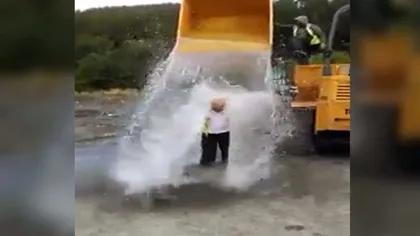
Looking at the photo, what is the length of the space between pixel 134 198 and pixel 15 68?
0.44 meters

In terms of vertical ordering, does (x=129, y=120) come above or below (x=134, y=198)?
above

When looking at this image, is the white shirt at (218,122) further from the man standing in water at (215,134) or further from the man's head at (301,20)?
the man's head at (301,20)

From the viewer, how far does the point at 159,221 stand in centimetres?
160

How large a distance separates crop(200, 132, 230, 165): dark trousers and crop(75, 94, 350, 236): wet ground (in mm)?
70

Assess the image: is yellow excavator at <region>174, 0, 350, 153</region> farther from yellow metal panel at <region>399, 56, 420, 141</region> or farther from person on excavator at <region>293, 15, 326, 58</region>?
yellow metal panel at <region>399, 56, 420, 141</region>

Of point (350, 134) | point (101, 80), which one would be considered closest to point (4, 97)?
point (101, 80)

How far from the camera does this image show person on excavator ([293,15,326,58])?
5.27 ft

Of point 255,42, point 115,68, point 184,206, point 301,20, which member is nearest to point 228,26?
point 255,42

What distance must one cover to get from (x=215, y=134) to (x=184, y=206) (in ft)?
0.64

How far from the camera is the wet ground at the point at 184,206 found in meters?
1.60

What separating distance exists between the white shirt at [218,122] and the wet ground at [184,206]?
0.47 feet

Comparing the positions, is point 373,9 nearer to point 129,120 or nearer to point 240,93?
point 240,93

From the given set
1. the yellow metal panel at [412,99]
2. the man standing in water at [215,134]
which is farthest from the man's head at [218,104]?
the yellow metal panel at [412,99]

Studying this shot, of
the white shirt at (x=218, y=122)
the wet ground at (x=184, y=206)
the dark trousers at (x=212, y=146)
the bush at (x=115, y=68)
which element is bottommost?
the wet ground at (x=184, y=206)
